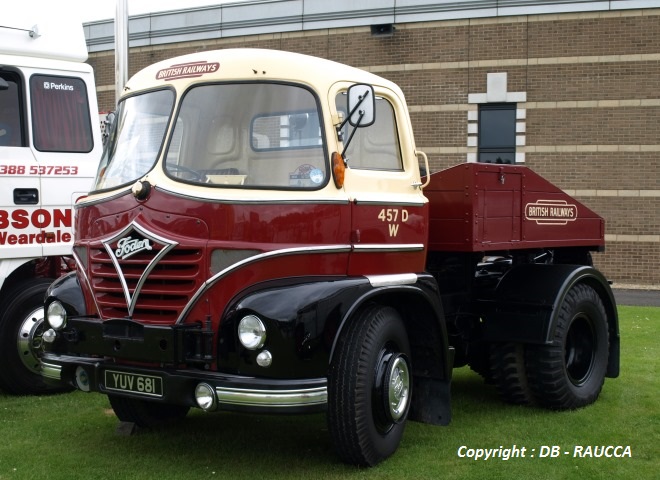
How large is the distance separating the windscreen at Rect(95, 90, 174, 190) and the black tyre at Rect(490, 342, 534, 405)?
327cm

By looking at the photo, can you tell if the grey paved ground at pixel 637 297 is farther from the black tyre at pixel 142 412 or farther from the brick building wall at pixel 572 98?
the black tyre at pixel 142 412

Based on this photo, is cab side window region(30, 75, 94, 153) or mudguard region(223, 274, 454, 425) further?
cab side window region(30, 75, 94, 153)

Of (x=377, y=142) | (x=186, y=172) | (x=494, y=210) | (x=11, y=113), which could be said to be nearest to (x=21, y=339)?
(x=11, y=113)

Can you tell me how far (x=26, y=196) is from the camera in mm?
7184

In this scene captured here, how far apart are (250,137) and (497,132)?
1561cm

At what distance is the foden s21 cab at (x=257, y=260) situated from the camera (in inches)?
183

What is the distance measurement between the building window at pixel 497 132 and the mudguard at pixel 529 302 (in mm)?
13002

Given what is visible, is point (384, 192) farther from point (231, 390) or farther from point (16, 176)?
point (16, 176)

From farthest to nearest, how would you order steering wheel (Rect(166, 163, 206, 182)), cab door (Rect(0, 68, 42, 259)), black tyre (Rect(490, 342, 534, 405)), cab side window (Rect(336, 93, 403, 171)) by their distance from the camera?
cab door (Rect(0, 68, 42, 259)), black tyre (Rect(490, 342, 534, 405)), cab side window (Rect(336, 93, 403, 171)), steering wheel (Rect(166, 163, 206, 182))

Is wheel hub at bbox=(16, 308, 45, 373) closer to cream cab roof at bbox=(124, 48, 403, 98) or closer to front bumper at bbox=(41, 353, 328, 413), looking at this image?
front bumper at bbox=(41, 353, 328, 413)

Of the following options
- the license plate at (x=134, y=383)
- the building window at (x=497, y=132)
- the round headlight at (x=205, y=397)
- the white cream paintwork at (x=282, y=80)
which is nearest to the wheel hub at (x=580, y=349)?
the white cream paintwork at (x=282, y=80)

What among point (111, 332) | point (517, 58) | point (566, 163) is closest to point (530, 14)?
point (517, 58)

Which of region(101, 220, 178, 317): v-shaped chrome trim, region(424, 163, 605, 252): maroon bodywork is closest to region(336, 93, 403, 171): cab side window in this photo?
region(424, 163, 605, 252): maroon bodywork

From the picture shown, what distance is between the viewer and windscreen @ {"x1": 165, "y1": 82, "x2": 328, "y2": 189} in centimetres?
500
